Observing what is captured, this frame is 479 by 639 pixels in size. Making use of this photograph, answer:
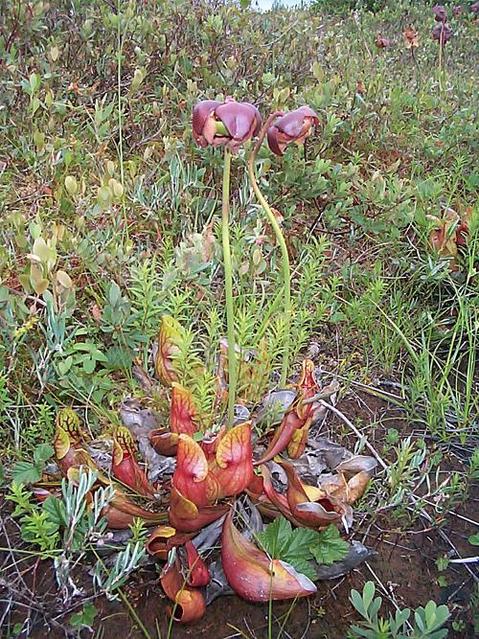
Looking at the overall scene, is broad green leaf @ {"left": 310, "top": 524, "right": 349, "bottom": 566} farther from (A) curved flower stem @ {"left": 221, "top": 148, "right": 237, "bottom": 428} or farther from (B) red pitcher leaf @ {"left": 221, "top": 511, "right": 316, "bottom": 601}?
(A) curved flower stem @ {"left": 221, "top": 148, "right": 237, "bottom": 428}

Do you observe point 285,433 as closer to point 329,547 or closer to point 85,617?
point 329,547

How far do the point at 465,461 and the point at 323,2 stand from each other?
685 centimetres

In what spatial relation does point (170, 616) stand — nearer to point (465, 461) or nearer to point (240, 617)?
point (240, 617)

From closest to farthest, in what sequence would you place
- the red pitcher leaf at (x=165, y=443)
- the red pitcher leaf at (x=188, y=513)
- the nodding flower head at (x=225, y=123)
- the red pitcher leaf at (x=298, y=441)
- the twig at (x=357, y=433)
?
the nodding flower head at (x=225, y=123), the red pitcher leaf at (x=188, y=513), the red pitcher leaf at (x=165, y=443), the red pitcher leaf at (x=298, y=441), the twig at (x=357, y=433)

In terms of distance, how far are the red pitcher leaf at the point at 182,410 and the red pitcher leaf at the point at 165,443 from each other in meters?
0.03

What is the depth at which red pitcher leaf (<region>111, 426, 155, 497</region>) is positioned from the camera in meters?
1.44

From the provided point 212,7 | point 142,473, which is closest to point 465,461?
point 142,473

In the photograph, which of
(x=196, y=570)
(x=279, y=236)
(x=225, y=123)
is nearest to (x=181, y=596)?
A: (x=196, y=570)

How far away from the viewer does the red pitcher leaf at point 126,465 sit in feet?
4.72

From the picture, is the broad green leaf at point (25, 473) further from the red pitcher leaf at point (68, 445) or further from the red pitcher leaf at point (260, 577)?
the red pitcher leaf at point (260, 577)

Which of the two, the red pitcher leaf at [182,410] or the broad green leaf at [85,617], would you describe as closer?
the broad green leaf at [85,617]

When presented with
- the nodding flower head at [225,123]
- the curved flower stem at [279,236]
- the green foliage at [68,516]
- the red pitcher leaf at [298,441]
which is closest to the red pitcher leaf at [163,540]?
the green foliage at [68,516]

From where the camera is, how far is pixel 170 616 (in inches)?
53.9

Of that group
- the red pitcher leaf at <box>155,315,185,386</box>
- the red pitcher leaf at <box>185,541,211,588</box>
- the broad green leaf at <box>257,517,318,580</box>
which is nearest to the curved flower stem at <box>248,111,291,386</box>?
the red pitcher leaf at <box>155,315,185,386</box>
